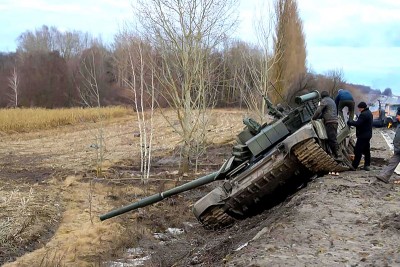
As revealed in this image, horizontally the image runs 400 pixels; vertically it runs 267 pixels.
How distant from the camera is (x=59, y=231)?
456 inches

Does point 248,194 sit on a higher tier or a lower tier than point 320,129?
lower

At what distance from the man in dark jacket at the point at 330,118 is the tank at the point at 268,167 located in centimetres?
14

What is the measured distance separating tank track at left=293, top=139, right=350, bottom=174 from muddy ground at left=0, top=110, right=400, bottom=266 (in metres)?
0.25

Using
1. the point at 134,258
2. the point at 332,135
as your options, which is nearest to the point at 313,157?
the point at 332,135

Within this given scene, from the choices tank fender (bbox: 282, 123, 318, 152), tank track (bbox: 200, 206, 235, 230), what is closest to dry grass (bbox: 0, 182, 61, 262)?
tank track (bbox: 200, 206, 235, 230)

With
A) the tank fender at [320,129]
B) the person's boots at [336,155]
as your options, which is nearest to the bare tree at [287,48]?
the person's boots at [336,155]

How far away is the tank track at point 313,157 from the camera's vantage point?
965 cm

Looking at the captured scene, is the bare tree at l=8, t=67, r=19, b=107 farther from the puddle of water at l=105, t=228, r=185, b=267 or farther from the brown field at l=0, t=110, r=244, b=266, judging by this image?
the puddle of water at l=105, t=228, r=185, b=267

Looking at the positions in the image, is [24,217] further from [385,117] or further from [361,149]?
[385,117]

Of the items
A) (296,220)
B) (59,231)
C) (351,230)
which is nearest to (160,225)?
(59,231)

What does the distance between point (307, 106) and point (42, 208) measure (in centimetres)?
631

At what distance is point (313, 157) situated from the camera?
32.2ft

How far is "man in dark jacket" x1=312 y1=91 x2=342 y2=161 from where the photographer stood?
10531 mm

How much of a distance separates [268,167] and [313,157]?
0.80m
